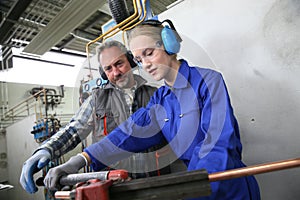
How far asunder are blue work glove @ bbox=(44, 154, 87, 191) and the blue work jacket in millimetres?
50

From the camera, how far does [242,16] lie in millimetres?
846

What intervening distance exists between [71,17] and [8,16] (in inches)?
38.8

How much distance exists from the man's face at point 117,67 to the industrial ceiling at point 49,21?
524 mm

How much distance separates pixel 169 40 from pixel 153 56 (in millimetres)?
85

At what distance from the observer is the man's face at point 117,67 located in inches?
42.1

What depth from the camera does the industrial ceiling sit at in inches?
74.5

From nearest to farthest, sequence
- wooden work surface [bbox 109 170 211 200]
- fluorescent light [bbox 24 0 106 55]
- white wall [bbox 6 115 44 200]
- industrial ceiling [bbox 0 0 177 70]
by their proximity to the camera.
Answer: wooden work surface [bbox 109 170 211 200]
fluorescent light [bbox 24 0 106 55]
industrial ceiling [bbox 0 0 177 70]
white wall [bbox 6 115 44 200]

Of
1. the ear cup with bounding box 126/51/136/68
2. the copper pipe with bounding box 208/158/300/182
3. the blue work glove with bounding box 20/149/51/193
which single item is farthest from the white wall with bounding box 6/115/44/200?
the copper pipe with bounding box 208/158/300/182

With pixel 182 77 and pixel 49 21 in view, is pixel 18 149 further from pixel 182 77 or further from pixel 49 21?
pixel 182 77

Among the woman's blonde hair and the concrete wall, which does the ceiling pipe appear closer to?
the concrete wall

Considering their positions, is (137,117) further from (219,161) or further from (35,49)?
(35,49)

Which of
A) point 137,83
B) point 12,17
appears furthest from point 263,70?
point 12,17

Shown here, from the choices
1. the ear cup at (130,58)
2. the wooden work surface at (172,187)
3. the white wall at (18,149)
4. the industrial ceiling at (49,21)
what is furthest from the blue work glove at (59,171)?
the white wall at (18,149)

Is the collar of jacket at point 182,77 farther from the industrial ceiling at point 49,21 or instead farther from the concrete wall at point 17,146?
the concrete wall at point 17,146
